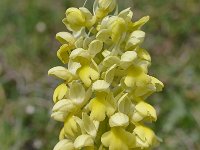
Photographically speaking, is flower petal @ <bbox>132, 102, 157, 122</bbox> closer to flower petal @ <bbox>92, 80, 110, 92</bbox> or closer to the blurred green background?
flower petal @ <bbox>92, 80, 110, 92</bbox>

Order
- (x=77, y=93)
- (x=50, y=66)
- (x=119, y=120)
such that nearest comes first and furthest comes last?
(x=119, y=120) < (x=77, y=93) < (x=50, y=66)

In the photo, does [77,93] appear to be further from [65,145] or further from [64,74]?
[65,145]

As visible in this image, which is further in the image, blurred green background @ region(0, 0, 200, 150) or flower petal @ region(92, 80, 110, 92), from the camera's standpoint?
blurred green background @ region(0, 0, 200, 150)

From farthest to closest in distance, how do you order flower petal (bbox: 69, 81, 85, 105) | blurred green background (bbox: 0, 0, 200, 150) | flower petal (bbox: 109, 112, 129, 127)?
blurred green background (bbox: 0, 0, 200, 150)
flower petal (bbox: 69, 81, 85, 105)
flower petal (bbox: 109, 112, 129, 127)

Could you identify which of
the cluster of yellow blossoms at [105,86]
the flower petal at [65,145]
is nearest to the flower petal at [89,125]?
the cluster of yellow blossoms at [105,86]

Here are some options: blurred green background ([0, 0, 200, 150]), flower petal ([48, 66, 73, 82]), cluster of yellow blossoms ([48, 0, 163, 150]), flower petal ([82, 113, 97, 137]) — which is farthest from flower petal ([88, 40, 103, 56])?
blurred green background ([0, 0, 200, 150])

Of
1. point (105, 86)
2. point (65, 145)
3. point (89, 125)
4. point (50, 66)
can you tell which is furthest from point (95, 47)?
point (50, 66)
